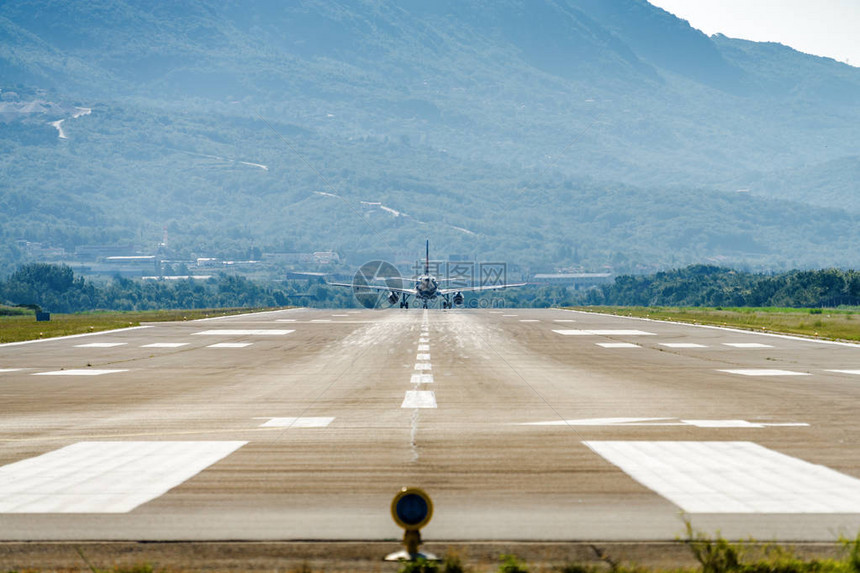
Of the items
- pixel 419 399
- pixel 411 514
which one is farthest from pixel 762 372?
pixel 411 514

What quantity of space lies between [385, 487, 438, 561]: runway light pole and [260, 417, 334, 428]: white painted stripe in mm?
6461

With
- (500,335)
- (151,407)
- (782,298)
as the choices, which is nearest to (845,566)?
(151,407)

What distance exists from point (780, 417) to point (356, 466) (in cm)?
705

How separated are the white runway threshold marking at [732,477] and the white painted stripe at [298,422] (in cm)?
391

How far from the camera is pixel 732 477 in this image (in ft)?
29.7

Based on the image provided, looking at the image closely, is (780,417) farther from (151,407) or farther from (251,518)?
(151,407)

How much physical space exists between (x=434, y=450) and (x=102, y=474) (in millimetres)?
3655

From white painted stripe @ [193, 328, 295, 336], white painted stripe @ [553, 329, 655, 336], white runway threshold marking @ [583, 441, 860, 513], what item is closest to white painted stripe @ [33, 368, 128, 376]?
white runway threshold marking @ [583, 441, 860, 513]

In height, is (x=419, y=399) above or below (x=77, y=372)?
above

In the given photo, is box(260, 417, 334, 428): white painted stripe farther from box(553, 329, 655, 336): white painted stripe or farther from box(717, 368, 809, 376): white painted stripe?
box(553, 329, 655, 336): white painted stripe

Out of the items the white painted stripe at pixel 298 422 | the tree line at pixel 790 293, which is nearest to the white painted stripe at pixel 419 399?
the white painted stripe at pixel 298 422

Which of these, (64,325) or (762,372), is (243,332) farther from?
(762,372)

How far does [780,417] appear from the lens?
13.6 meters

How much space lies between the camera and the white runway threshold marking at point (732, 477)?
26.0ft
